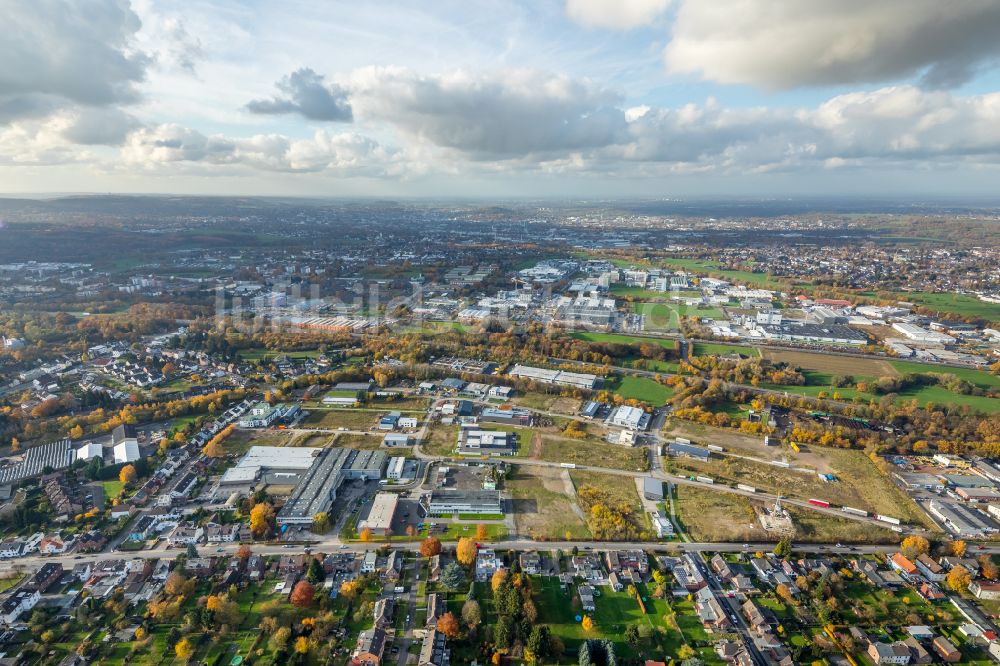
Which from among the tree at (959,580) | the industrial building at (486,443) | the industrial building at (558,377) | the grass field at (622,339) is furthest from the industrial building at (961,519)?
the grass field at (622,339)

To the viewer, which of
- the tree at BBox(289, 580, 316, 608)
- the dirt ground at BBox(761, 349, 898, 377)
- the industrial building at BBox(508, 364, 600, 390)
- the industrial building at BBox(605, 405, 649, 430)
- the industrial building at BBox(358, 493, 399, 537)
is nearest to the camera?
the tree at BBox(289, 580, 316, 608)

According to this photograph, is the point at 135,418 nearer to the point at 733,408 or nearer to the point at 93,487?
the point at 93,487

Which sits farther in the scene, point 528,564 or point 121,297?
point 121,297

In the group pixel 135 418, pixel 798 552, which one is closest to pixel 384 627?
pixel 798 552

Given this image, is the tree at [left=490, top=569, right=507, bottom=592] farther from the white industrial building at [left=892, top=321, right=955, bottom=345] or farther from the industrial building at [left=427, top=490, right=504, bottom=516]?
the white industrial building at [left=892, top=321, right=955, bottom=345]

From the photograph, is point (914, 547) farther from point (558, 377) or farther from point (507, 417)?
point (558, 377)

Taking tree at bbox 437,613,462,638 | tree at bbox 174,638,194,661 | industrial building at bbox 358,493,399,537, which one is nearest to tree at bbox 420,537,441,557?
industrial building at bbox 358,493,399,537

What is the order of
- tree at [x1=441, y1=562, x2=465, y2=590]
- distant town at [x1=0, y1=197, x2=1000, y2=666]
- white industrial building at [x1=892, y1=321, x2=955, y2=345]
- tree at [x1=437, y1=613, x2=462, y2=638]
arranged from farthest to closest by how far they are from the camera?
1. white industrial building at [x1=892, y1=321, x2=955, y2=345]
2. tree at [x1=441, y1=562, x2=465, y2=590]
3. distant town at [x1=0, y1=197, x2=1000, y2=666]
4. tree at [x1=437, y1=613, x2=462, y2=638]

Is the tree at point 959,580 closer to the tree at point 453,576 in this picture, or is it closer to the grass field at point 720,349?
the tree at point 453,576
